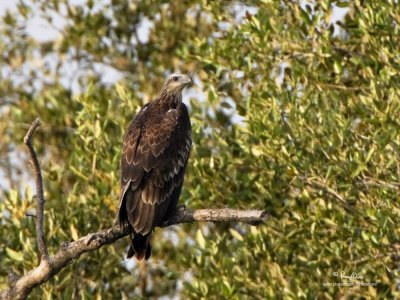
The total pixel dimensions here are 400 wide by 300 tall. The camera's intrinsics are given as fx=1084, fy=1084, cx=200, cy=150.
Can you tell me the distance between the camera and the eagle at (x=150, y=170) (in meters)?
10.5

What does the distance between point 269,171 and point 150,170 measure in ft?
6.72

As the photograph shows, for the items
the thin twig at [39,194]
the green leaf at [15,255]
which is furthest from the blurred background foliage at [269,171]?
the thin twig at [39,194]

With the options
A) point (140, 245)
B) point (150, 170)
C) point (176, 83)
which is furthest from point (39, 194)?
point (176, 83)

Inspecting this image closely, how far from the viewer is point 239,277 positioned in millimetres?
12562

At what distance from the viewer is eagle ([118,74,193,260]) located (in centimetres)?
1045

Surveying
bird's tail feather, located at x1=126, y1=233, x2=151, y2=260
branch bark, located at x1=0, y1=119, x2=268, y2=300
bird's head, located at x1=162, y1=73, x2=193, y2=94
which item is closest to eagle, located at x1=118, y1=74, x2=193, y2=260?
bird's tail feather, located at x1=126, y1=233, x2=151, y2=260

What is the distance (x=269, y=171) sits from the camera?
494 inches

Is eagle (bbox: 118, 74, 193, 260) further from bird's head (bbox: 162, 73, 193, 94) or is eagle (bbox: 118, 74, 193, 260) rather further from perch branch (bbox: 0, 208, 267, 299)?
perch branch (bbox: 0, 208, 267, 299)

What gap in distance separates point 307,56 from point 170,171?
3078 mm

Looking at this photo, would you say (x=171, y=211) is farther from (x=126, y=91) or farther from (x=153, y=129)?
(x=126, y=91)

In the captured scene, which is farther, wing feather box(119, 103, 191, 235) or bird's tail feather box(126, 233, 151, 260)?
wing feather box(119, 103, 191, 235)

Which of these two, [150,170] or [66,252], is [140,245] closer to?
[150,170]

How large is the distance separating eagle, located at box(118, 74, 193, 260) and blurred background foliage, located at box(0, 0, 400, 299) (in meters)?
1.12

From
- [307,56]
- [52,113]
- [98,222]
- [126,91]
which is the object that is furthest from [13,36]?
[307,56]
